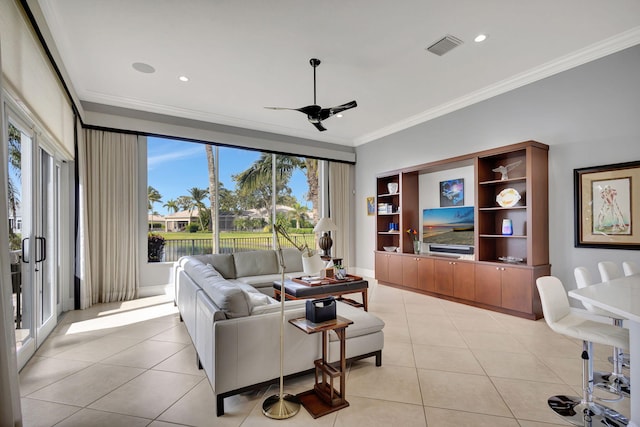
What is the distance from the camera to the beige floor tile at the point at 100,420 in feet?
6.54

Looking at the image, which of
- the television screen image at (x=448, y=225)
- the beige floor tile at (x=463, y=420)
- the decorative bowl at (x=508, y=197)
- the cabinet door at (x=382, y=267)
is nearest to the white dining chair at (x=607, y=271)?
the decorative bowl at (x=508, y=197)

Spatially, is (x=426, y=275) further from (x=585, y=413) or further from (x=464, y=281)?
(x=585, y=413)

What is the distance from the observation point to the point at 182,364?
2.82 metres

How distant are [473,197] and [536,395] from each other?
3300 mm

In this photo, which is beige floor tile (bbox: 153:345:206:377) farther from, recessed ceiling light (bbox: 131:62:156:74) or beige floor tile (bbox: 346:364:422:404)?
recessed ceiling light (bbox: 131:62:156:74)

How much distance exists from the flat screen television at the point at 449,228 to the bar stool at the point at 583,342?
2.80 meters

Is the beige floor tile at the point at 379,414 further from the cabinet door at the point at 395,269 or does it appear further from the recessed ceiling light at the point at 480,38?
the cabinet door at the point at 395,269

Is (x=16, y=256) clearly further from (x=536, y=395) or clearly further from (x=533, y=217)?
(x=533, y=217)

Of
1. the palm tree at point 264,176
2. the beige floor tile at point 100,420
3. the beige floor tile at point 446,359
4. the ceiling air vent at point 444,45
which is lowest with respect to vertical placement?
the beige floor tile at point 446,359

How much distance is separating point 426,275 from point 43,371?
4903 millimetres

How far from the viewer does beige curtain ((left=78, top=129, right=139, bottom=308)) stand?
4605mm

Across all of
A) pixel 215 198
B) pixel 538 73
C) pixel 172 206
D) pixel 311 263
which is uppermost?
pixel 538 73

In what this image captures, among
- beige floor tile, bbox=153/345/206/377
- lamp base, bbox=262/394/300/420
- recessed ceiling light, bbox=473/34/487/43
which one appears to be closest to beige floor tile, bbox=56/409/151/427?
beige floor tile, bbox=153/345/206/377

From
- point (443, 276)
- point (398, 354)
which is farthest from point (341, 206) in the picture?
point (398, 354)
